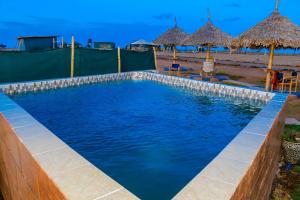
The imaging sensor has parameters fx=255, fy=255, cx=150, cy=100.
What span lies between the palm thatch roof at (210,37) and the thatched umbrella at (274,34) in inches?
146

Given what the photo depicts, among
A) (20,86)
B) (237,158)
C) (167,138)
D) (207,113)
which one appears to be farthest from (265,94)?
(20,86)

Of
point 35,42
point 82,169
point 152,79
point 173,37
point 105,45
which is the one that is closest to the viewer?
point 82,169

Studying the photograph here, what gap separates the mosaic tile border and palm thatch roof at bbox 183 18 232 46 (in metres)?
4.63

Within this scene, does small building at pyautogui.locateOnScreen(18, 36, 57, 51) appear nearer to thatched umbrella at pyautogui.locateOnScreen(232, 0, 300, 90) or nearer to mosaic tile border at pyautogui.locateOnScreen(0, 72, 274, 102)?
mosaic tile border at pyautogui.locateOnScreen(0, 72, 274, 102)

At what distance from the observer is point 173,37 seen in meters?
20.5

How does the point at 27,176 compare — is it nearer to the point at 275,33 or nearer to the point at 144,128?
the point at 144,128

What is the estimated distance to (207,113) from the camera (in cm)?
817

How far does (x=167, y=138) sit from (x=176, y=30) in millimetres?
16385

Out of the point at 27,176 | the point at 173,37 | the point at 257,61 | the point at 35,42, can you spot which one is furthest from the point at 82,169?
the point at 257,61

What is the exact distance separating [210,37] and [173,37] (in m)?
4.19

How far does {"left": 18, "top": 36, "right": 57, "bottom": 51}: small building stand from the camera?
20672 mm

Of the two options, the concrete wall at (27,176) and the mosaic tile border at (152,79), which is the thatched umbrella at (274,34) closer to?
the mosaic tile border at (152,79)

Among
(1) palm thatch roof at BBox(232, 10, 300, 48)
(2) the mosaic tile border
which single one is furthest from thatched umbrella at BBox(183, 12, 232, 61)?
(2) the mosaic tile border

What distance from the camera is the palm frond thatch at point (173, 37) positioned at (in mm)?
20250
